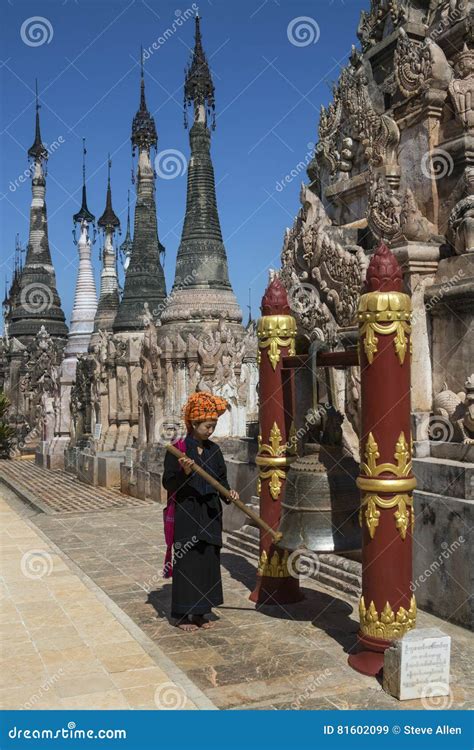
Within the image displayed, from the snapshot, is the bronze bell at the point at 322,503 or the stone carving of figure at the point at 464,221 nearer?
the bronze bell at the point at 322,503

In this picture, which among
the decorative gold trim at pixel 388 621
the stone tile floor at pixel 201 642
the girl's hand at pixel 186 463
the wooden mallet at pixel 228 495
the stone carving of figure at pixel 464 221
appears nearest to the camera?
the stone tile floor at pixel 201 642

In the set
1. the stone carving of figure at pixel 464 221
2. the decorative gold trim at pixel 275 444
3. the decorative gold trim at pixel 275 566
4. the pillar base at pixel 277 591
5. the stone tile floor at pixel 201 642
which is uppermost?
the stone carving of figure at pixel 464 221

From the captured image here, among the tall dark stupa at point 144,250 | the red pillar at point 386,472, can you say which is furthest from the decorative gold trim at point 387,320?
the tall dark stupa at point 144,250

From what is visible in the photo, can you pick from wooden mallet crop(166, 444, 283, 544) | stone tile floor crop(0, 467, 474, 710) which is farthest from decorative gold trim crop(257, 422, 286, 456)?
stone tile floor crop(0, 467, 474, 710)

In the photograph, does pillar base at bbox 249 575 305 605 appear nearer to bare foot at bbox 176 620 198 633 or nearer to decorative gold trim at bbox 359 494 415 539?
bare foot at bbox 176 620 198 633

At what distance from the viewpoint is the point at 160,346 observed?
1708cm

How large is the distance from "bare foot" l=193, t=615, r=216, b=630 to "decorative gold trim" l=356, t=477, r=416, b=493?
87.1 inches

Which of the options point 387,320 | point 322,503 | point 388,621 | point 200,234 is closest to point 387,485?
point 322,503

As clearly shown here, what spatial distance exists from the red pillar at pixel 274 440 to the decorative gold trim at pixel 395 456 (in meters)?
1.80

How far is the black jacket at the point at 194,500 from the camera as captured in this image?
680cm

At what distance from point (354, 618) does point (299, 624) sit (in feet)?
1.81

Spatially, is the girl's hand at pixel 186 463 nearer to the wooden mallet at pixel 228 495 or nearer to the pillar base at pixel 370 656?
the wooden mallet at pixel 228 495

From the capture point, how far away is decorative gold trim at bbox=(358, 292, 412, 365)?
542cm

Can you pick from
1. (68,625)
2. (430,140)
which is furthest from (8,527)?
(430,140)
